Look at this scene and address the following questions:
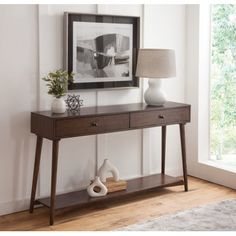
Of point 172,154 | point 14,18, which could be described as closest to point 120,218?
point 172,154

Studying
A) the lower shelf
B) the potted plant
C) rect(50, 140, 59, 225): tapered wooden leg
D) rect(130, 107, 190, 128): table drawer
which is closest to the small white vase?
the potted plant

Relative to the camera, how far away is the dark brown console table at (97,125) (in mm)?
3604

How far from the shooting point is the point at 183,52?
189 inches

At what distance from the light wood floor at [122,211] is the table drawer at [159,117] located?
0.65 metres

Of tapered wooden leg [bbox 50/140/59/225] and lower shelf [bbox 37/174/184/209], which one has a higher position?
tapered wooden leg [bbox 50/140/59/225]

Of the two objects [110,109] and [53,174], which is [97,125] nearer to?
[110,109]

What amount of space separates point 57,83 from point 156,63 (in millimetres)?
847

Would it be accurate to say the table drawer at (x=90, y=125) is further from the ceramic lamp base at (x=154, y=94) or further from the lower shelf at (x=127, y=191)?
the lower shelf at (x=127, y=191)

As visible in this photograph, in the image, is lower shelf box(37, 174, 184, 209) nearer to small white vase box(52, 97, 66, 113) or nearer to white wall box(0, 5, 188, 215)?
white wall box(0, 5, 188, 215)

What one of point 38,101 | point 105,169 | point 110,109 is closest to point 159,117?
point 110,109

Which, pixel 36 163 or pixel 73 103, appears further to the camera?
pixel 73 103

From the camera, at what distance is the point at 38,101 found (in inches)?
153

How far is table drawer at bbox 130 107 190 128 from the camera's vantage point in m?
3.98

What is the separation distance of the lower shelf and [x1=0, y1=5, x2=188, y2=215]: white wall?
0.42ft
